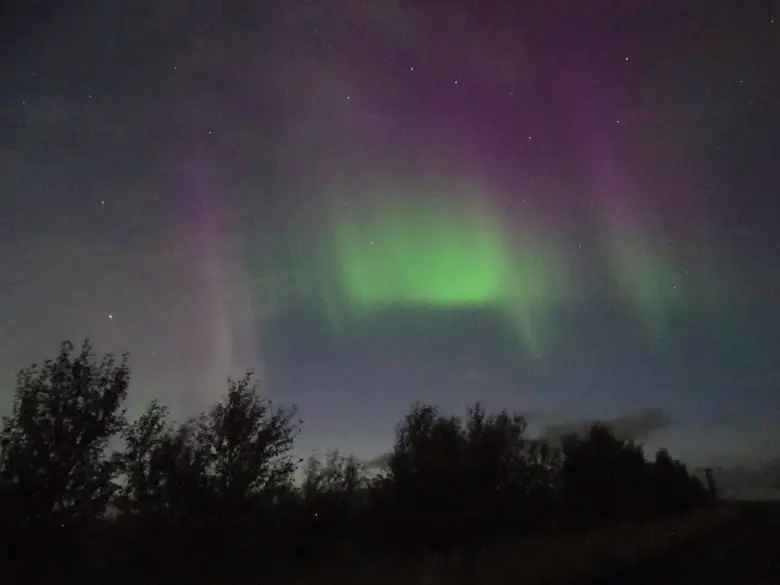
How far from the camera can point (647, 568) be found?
28406 mm

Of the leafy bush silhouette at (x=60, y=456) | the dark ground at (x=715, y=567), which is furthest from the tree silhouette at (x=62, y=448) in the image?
the dark ground at (x=715, y=567)

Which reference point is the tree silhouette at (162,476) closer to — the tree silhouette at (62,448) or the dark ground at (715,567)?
the tree silhouette at (62,448)

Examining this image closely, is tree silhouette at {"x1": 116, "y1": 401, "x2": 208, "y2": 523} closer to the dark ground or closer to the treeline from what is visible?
the treeline

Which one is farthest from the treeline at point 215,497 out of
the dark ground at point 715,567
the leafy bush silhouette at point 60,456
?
the dark ground at point 715,567

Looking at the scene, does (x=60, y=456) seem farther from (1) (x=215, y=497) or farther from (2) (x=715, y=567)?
(2) (x=715, y=567)

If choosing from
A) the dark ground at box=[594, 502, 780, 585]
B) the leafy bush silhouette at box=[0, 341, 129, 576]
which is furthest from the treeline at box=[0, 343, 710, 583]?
the dark ground at box=[594, 502, 780, 585]

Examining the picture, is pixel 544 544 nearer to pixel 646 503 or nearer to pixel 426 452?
pixel 426 452

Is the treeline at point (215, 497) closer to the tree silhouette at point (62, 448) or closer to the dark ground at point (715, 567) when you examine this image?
the tree silhouette at point (62, 448)

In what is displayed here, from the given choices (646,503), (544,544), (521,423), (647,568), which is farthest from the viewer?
(646,503)

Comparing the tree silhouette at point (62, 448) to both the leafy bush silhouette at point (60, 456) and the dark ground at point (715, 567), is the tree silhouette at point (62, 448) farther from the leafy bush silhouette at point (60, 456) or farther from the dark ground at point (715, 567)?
the dark ground at point (715, 567)

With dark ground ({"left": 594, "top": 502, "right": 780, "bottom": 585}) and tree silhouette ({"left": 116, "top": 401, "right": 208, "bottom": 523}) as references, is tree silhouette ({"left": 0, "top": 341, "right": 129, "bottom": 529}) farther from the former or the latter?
dark ground ({"left": 594, "top": 502, "right": 780, "bottom": 585})

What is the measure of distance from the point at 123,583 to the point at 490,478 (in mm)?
24862

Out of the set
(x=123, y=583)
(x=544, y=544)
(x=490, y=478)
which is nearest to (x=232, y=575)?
(x=123, y=583)

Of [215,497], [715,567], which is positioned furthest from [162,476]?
[715,567]
